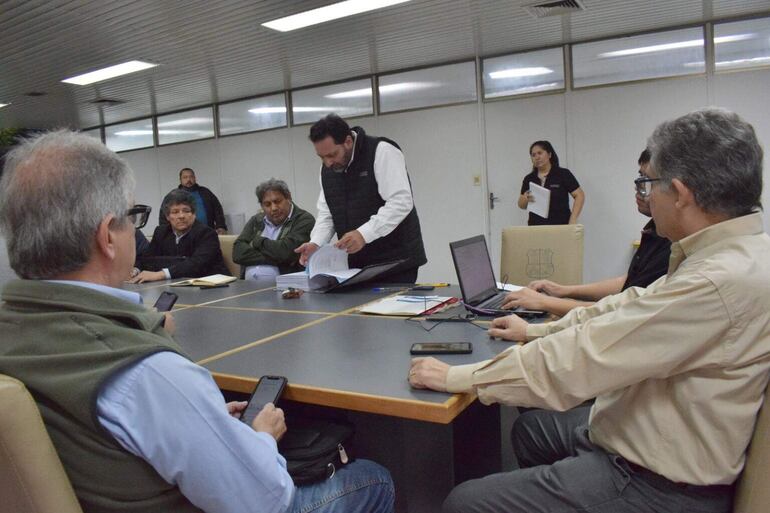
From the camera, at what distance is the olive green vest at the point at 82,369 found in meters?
0.80

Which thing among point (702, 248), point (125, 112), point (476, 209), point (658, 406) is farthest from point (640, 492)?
point (125, 112)

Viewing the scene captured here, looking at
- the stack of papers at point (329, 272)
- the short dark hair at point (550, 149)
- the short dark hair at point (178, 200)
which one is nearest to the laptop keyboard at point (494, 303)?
the stack of papers at point (329, 272)

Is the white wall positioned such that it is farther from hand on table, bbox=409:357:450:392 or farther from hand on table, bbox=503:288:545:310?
hand on table, bbox=409:357:450:392

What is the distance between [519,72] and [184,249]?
3.78 m

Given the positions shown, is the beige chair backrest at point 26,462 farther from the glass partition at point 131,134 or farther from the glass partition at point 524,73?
the glass partition at point 131,134

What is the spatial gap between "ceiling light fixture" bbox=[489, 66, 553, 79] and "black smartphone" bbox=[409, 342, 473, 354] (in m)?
4.74

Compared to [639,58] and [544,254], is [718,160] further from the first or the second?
[639,58]

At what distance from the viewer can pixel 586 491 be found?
1.17m

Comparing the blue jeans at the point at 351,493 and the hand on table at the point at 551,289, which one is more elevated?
the hand on table at the point at 551,289

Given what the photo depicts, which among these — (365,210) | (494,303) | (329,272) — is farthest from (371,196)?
(494,303)

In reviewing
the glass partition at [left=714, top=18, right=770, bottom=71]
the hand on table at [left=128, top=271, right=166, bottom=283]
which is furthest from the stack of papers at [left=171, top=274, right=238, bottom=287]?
the glass partition at [left=714, top=18, right=770, bottom=71]

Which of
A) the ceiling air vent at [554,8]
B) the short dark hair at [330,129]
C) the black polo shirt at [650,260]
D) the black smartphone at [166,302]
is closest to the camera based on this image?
the black polo shirt at [650,260]

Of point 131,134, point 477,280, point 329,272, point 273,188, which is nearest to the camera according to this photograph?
point 477,280

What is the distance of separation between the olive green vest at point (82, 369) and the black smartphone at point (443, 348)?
0.77 metres
